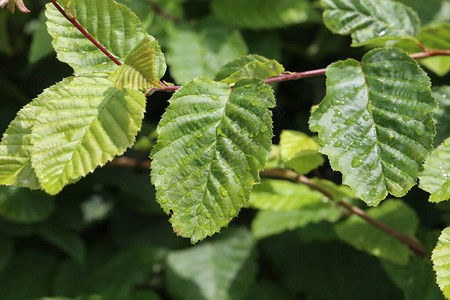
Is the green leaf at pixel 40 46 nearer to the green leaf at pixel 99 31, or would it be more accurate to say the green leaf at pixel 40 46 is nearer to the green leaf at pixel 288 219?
the green leaf at pixel 99 31

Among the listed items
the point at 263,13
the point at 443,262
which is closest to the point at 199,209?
the point at 443,262

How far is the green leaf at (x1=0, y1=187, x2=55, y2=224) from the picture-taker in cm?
204

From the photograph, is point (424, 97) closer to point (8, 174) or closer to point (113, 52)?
point (113, 52)

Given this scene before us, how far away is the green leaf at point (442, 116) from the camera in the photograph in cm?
120

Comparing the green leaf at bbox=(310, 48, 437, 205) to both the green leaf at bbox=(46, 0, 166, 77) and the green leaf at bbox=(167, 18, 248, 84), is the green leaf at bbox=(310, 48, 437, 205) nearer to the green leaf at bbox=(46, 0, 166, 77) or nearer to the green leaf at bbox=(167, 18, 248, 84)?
the green leaf at bbox=(46, 0, 166, 77)

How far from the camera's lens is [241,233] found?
2.33m

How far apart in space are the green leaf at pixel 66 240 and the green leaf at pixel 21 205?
0.17 metres

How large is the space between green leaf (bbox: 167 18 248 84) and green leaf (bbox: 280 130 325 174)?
0.79 metres

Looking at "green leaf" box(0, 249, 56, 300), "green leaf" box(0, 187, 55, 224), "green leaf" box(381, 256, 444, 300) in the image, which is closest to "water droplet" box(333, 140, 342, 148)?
"green leaf" box(381, 256, 444, 300)

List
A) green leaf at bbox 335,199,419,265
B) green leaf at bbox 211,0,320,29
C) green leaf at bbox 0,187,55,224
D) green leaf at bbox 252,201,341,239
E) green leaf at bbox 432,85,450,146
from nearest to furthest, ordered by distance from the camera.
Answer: green leaf at bbox 432,85,450,146 → green leaf at bbox 335,199,419,265 → green leaf at bbox 252,201,341,239 → green leaf at bbox 0,187,55,224 → green leaf at bbox 211,0,320,29

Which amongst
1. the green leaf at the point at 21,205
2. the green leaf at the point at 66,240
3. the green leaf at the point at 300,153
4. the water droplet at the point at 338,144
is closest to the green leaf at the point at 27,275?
the green leaf at the point at 66,240

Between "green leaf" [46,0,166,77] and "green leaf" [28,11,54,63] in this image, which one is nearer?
"green leaf" [46,0,166,77]

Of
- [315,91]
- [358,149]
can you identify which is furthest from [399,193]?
[315,91]

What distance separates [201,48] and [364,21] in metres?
0.99
